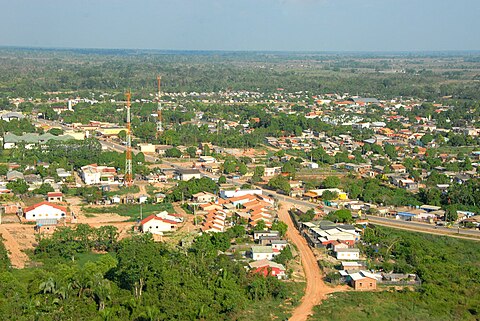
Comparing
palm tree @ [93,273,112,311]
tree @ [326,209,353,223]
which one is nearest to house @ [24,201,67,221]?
palm tree @ [93,273,112,311]

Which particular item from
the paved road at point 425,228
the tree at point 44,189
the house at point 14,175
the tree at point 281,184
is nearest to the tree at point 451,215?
the paved road at point 425,228

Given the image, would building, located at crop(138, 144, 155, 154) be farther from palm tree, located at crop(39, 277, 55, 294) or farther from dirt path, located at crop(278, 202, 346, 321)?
palm tree, located at crop(39, 277, 55, 294)

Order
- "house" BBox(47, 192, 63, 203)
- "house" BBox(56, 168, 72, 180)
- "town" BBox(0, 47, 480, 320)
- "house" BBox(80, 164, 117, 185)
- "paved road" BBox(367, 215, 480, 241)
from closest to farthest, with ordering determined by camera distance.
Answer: "town" BBox(0, 47, 480, 320) → "paved road" BBox(367, 215, 480, 241) → "house" BBox(47, 192, 63, 203) → "house" BBox(80, 164, 117, 185) → "house" BBox(56, 168, 72, 180)

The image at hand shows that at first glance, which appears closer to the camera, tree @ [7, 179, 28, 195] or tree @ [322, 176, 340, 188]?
tree @ [7, 179, 28, 195]

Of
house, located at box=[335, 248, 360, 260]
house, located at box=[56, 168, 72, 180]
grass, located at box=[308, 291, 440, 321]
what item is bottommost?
house, located at box=[56, 168, 72, 180]

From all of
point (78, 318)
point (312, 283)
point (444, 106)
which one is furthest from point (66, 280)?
point (444, 106)

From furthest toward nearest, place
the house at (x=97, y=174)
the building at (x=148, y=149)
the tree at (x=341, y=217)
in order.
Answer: the building at (x=148, y=149)
the house at (x=97, y=174)
the tree at (x=341, y=217)

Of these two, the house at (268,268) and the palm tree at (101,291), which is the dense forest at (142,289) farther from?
the house at (268,268)
